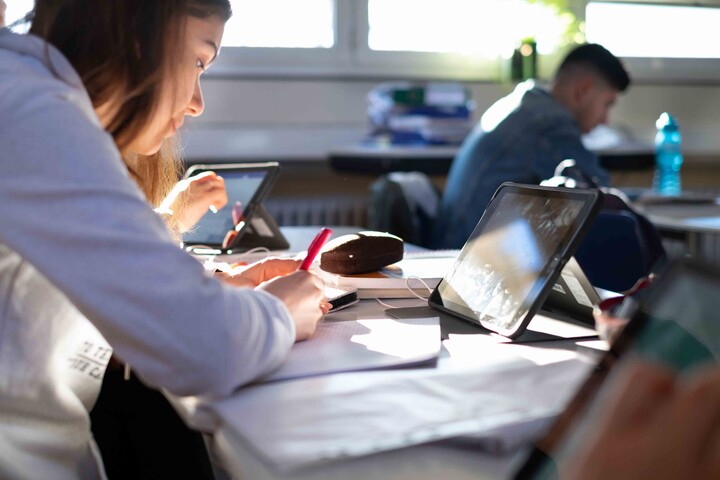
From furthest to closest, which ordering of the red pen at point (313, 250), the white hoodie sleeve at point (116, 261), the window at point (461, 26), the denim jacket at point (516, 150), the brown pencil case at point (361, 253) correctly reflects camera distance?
the window at point (461, 26) → the denim jacket at point (516, 150) → the brown pencil case at point (361, 253) → the red pen at point (313, 250) → the white hoodie sleeve at point (116, 261)

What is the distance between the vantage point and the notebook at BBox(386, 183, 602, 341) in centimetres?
85

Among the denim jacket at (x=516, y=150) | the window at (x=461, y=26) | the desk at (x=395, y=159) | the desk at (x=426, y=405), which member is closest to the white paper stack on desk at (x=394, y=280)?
the desk at (x=426, y=405)

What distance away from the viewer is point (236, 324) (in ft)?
2.30

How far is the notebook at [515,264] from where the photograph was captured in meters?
0.85

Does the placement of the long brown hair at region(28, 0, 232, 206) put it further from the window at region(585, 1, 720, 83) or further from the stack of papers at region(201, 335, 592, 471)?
the window at region(585, 1, 720, 83)

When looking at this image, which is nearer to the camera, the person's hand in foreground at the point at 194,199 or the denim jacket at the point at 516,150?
the person's hand in foreground at the point at 194,199

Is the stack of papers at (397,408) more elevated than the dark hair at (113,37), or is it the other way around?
the dark hair at (113,37)

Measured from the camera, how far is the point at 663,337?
443 millimetres

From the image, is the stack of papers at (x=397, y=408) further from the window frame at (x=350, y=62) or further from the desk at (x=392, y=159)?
the window frame at (x=350, y=62)

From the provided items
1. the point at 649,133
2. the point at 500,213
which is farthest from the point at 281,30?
the point at 500,213

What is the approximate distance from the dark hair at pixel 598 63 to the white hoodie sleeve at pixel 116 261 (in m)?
2.65

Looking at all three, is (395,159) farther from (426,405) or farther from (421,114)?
(426,405)

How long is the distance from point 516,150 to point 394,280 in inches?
66.6

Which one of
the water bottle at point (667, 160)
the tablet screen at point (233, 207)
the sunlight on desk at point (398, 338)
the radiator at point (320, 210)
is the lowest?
the radiator at point (320, 210)
